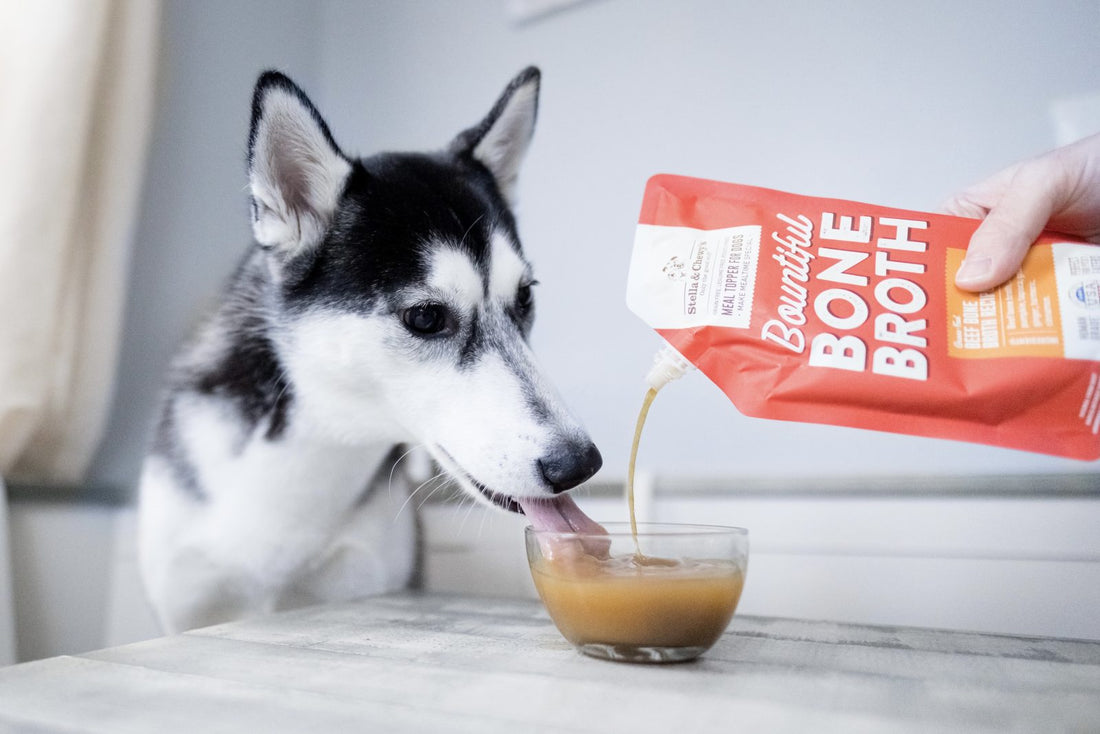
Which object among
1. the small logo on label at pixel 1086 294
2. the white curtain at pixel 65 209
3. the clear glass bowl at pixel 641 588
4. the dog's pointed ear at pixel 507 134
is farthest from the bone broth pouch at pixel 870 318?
the white curtain at pixel 65 209

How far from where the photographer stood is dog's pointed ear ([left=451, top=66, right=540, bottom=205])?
1.03m

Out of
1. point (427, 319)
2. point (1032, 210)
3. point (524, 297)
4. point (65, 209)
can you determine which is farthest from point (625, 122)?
point (65, 209)

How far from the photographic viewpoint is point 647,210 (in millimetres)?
778

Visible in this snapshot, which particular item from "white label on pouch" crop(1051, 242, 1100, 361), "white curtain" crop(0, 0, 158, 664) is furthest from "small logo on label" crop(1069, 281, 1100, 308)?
"white curtain" crop(0, 0, 158, 664)

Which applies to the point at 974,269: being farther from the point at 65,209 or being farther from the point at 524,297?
the point at 65,209

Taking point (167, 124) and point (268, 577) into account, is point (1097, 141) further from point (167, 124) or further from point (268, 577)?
point (167, 124)

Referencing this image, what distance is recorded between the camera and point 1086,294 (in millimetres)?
630

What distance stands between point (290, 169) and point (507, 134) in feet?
1.08

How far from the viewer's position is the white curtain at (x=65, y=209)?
3.22 ft

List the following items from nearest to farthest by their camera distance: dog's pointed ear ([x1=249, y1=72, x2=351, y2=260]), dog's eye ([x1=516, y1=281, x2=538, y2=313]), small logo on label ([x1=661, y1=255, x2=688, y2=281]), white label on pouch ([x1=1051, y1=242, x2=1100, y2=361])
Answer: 1. white label on pouch ([x1=1051, y1=242, x2=1100, y2=361])
2. small logo on label ([x1=661, y1=255, x2=688, y2=281])
3. dog's pointed ear ([x1=249, y1=72, x2=351, y2=260])
4. dog's eye ([x1=516, y1=281, x2=538, y2=313])

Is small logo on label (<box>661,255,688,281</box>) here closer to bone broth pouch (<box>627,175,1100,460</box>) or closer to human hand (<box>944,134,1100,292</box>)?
bone broth pouch (<box>627,175,1100,460</box>)

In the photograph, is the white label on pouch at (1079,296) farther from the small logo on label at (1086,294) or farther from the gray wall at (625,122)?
the gray wall at (625,122)

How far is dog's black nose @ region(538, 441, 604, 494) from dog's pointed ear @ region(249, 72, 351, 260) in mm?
412

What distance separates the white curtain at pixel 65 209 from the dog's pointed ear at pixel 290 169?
34 cm
